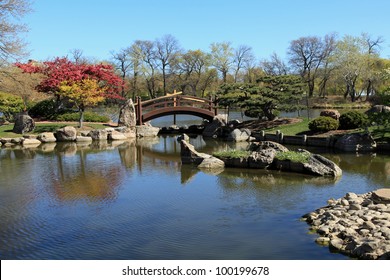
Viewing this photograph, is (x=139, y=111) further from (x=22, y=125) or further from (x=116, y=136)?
(x=22, y=125)

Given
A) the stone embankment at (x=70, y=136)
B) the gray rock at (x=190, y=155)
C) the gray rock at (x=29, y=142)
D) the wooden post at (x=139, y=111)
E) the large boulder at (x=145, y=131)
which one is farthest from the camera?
the wooden post at (x=139, y=111)

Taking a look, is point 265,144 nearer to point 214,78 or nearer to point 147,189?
point 147,189

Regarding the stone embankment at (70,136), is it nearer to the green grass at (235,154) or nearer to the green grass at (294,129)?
the green grass at (294,129)

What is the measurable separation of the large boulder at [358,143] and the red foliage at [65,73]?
746 inches

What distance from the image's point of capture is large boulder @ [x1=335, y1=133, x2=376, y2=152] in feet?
62.6

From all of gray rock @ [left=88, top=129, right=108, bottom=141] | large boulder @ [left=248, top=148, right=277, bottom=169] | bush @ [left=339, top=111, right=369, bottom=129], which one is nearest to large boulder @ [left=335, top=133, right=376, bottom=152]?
bush @ [left=339, top=111, right=369, bottom=129]

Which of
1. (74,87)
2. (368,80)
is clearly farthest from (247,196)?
(368,80)

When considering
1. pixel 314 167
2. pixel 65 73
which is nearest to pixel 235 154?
pixel 314 167

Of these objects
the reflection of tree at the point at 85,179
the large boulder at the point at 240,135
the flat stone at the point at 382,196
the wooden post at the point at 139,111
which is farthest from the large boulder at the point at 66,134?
the flat stone at the point at 382,196

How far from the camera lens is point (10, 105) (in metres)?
30.5

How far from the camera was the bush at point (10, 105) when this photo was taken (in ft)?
98.4

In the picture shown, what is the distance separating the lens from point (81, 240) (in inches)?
314

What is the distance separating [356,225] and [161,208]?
4.55m
